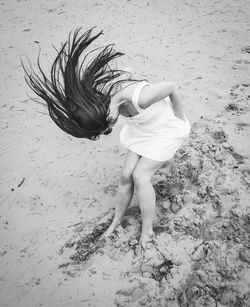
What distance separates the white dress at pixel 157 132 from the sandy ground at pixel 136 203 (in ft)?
1.67

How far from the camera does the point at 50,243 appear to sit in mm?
2312

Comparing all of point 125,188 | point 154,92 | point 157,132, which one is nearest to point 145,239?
point 125,188

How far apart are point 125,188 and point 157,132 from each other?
1.67 feet

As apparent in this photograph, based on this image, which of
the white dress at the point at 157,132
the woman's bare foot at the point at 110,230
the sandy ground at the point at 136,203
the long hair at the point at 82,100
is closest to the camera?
the long hair at the point at 82,100

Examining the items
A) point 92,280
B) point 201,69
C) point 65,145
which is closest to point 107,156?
point 65,145

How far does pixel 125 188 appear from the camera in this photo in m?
2.14

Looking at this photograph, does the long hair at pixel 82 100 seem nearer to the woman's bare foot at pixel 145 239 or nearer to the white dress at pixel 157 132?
the white dress at pixel 157 132

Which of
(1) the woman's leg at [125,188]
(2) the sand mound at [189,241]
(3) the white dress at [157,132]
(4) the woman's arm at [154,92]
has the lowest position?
(2) the sand mound at [189,241]

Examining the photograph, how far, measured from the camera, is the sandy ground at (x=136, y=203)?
6.25ft

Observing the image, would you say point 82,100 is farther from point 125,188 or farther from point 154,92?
point 125,188

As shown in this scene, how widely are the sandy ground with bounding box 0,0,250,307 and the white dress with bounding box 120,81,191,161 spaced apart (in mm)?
508

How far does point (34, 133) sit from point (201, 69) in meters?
2.46

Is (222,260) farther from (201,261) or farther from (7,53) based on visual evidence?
(7,53)

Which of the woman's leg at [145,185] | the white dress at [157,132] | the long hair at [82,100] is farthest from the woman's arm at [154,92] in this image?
the woman's leg at [145,185]
